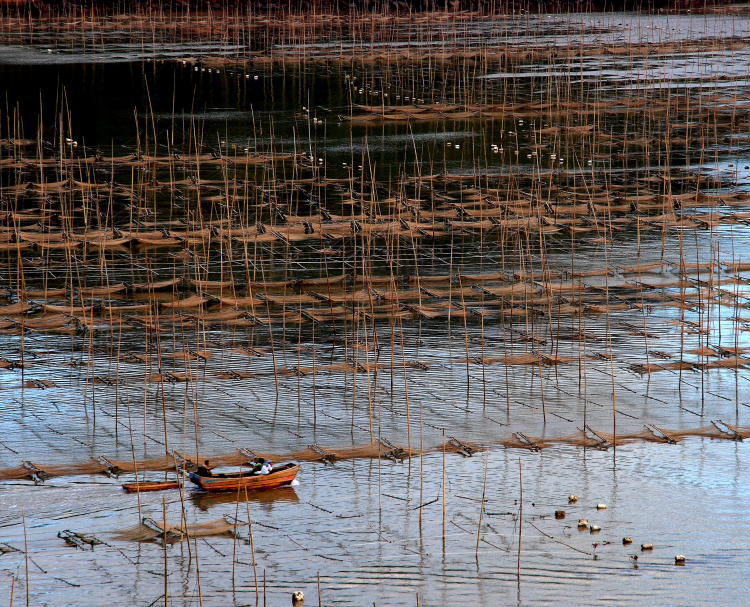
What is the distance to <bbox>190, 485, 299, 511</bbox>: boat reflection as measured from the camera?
7879 millimetres

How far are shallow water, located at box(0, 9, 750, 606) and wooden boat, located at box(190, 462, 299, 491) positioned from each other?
9cm

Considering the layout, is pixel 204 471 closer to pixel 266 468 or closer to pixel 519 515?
pixel 266 468

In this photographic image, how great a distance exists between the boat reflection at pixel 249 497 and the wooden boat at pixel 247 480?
0.04m

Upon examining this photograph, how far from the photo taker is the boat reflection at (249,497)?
310 inches

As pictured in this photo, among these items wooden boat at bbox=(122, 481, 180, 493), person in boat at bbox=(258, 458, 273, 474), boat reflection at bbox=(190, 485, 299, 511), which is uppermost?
person in boat at bbox=(258, 458, 273, 474)

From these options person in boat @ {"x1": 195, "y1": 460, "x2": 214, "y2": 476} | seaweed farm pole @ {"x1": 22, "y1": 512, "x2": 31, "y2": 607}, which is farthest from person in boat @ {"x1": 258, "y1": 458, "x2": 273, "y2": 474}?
seaweed farm pole @ {"x1": 22, "y1": 512, "x2": 31, "y2": 607}

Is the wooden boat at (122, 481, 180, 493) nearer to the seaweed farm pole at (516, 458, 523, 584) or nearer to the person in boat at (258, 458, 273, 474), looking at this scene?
the person in boat at (258, 458, 273, 474)

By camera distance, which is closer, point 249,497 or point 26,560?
point 26,560

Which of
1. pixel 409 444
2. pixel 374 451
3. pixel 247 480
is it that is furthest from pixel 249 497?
pixel 409 444

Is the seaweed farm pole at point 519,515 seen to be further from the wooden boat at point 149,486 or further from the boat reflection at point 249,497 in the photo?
the wooden boat at point 149,486

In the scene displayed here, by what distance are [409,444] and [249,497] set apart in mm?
1185

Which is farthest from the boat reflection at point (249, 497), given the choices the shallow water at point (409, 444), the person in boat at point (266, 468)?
the person in boat at point (266, 468)

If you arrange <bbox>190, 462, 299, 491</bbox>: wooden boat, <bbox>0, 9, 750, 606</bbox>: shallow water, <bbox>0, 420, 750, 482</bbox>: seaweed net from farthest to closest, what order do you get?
<bbox>0, 420, 750, 482</bbox>: seaweed net → <bbox>190, 462, 299, 491</bbox>: wooden boat → <bbox>0, 9, 750, 606</bbox>: shallow water

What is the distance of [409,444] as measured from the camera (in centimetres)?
845
